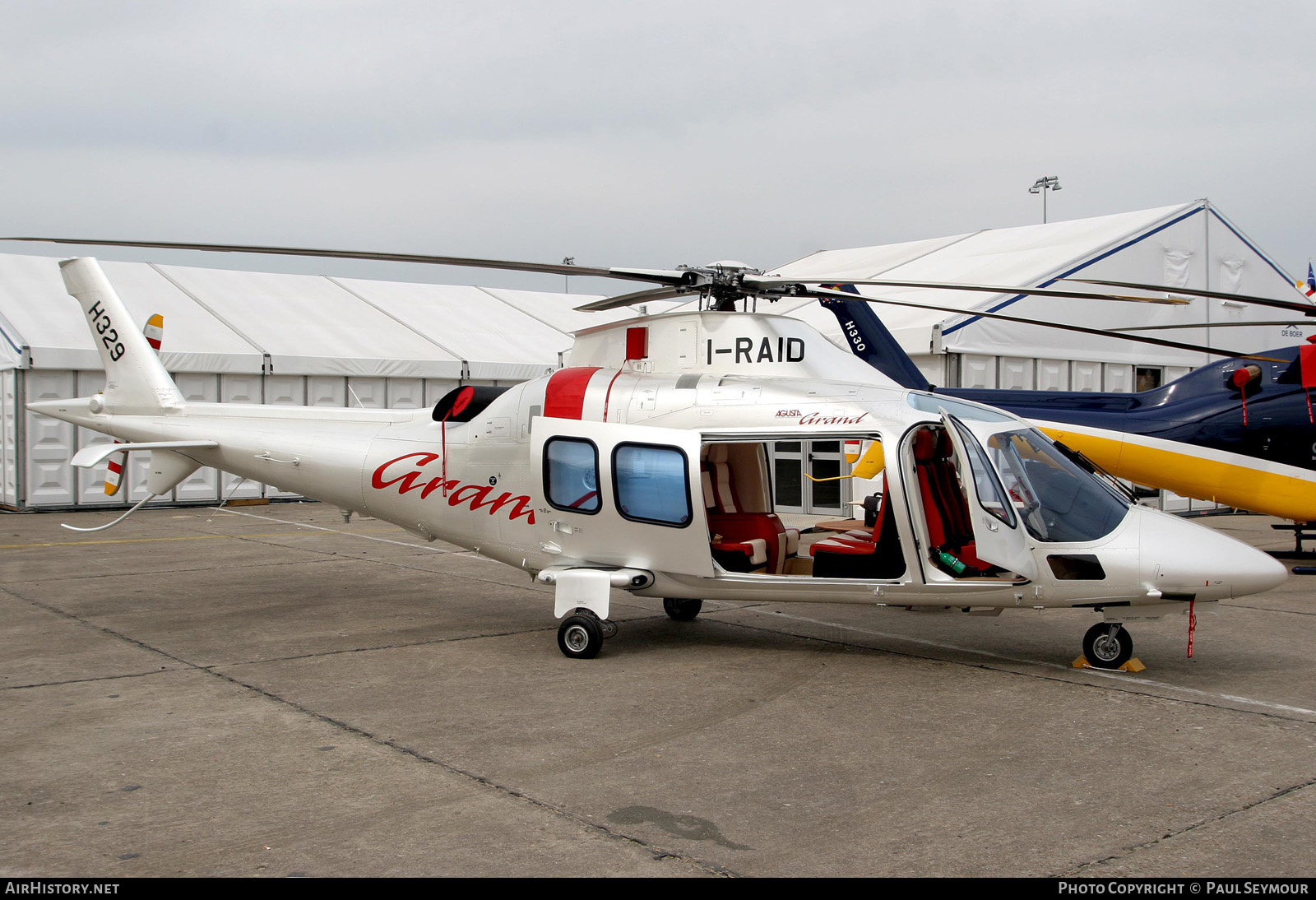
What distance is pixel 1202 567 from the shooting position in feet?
22.7

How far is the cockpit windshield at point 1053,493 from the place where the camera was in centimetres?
723

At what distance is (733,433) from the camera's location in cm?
784

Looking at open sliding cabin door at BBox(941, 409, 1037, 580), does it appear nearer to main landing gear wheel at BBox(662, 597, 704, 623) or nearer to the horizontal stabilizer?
main landing gear wheel at BBox(662, 597, 704, 623)

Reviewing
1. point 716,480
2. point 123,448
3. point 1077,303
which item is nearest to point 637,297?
point 716,480

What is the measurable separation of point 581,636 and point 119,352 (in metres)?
5.83

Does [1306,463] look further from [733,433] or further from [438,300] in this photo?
[438,300]

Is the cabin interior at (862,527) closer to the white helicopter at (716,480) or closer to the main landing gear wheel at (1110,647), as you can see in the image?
the white helicopter at (716,480)

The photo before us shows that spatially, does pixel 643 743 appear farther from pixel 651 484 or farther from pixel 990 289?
pixel 990 289

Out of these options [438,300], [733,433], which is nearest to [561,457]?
[733,433]

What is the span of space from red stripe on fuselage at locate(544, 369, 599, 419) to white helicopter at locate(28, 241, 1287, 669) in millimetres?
17

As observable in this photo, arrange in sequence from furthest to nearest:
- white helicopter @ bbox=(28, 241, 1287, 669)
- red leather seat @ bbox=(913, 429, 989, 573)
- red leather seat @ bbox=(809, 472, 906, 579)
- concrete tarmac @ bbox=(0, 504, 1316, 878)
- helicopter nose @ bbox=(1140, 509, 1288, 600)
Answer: red leather seat @ bbox=(809, 472, 906, 579)
red leather seat @ bbox=(913, 429, 989, 573)
white helicopter @ bbox=(28, 241, 1287, 669)
helicopter nose @ bbox=(1140, 509, 1288, 600)
concrete tarmac @ bbox=(0, 504, 1316, 878)

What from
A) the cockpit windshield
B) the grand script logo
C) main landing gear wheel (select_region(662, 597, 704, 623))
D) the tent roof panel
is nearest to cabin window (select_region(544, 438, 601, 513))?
the grand script logo

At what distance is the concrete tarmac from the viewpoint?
4.36m
